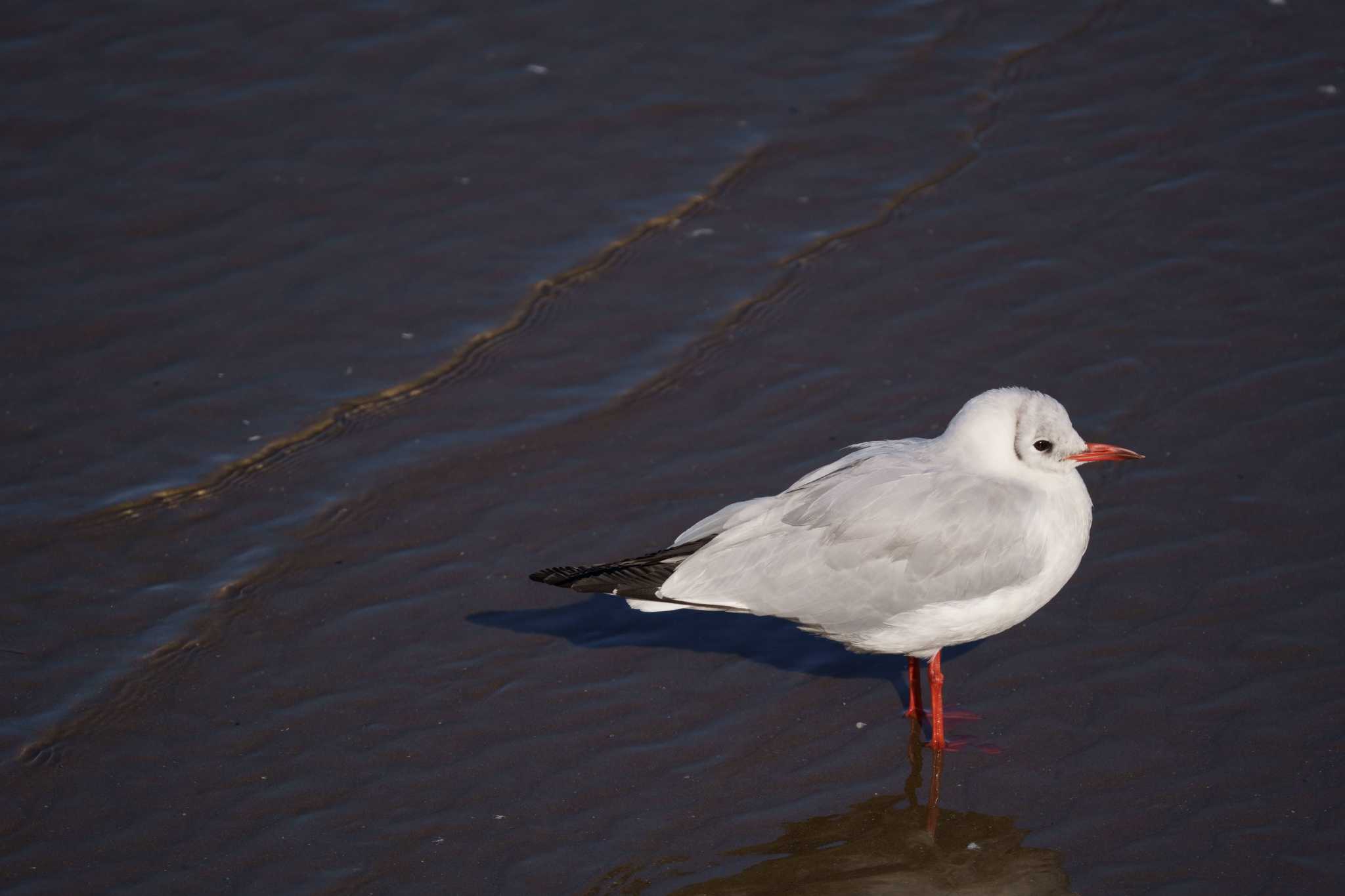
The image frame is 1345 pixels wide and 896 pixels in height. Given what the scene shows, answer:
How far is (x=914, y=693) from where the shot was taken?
6129 millimetres

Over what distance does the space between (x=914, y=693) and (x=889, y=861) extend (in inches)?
34.2

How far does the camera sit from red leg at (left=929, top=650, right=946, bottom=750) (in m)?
5.86

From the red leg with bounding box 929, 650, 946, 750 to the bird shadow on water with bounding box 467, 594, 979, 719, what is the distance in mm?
394

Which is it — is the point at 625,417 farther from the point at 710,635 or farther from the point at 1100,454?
the point at 1100,454

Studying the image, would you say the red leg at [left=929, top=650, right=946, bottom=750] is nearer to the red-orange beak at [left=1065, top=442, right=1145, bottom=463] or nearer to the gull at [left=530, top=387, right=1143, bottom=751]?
the gull at [left=530, top=387, right=1143, bottom=751]

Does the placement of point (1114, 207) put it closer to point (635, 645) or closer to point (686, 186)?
point (686, 186)

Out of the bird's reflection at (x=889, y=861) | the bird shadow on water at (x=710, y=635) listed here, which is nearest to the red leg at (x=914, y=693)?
the bird shadow on water at (x=710, y=635)

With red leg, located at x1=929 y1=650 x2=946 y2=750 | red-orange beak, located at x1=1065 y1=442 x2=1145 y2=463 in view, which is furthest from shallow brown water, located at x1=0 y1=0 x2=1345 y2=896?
red-orange beak, located at x1=1065 y1=442 x2=1145 y2=463

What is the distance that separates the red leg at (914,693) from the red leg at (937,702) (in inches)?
3.0

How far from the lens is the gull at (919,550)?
5.77 meters

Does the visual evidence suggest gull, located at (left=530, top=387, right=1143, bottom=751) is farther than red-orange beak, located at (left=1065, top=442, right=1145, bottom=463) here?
No

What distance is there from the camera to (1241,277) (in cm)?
838

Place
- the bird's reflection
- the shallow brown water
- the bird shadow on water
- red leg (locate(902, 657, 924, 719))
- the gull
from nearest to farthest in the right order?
the bird's reflection < the shallow brown water < the gull < red leg (locate(902, 657, 924, 719)) < the bird shadow on water

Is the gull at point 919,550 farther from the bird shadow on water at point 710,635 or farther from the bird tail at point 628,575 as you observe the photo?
the bird shadow on water at point 710,635
